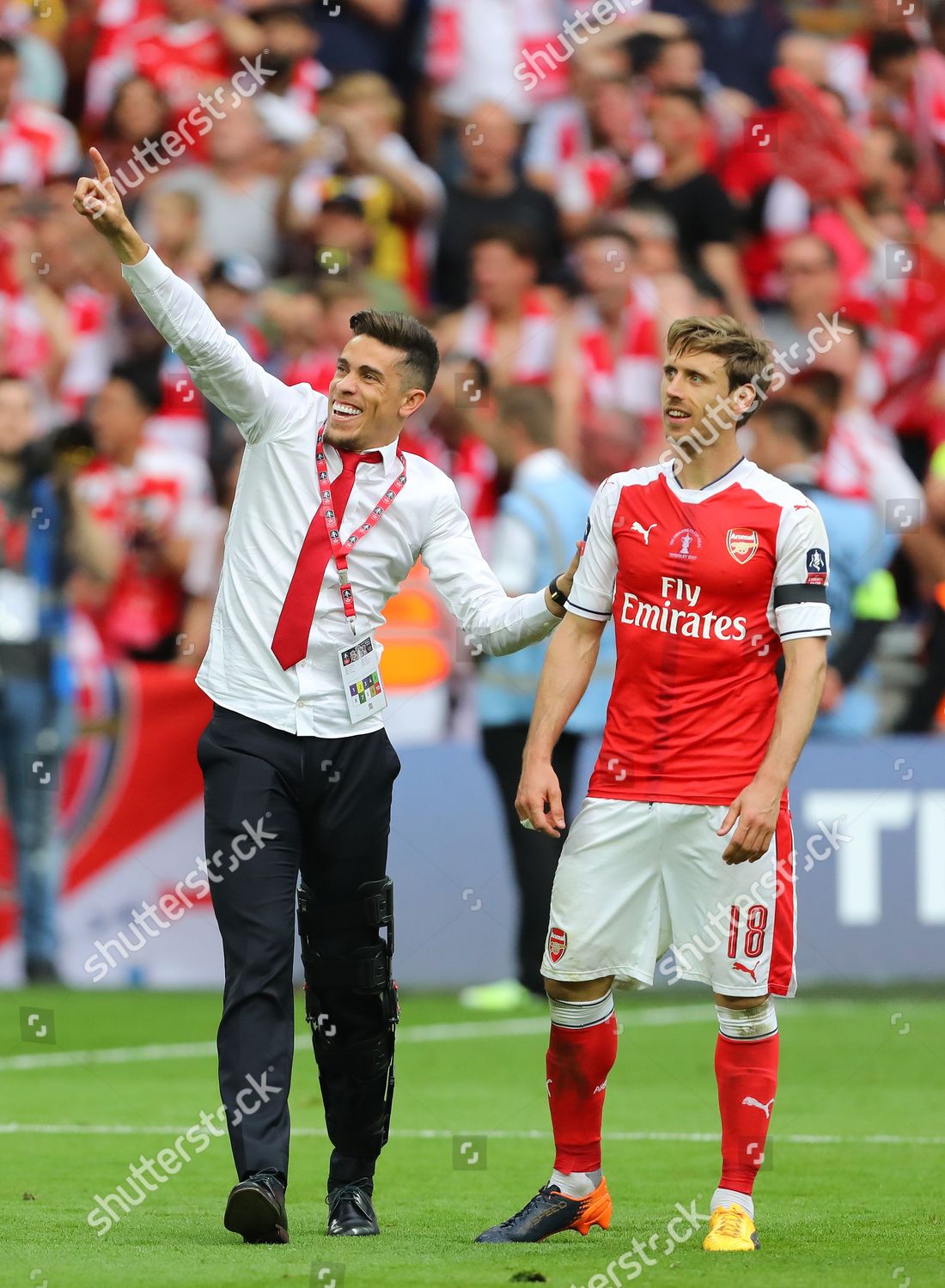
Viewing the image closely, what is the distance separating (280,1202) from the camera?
5.44m

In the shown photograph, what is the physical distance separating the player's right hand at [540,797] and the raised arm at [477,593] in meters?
0.40

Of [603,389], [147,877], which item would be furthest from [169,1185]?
[603,389]

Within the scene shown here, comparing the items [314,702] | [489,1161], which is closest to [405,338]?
[314,702]

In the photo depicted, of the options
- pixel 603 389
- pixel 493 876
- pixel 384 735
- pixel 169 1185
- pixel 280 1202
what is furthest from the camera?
pixel 603 389

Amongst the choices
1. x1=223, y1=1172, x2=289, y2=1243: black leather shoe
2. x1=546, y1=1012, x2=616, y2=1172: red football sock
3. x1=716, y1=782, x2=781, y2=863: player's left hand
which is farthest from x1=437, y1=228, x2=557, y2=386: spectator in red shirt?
x1=223, y1=1172, x2=289, y2=1243: black leather shoe

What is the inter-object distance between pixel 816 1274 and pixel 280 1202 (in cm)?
133

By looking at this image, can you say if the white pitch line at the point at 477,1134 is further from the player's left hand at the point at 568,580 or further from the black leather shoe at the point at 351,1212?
the player's left hand at the point at 568,580

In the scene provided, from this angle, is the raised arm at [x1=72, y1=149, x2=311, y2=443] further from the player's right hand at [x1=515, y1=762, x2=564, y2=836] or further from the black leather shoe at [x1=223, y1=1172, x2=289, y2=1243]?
the black leather shoe at [x1=223, y1=1172, x2=289, y2=1243]

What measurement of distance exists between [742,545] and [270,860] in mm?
1474

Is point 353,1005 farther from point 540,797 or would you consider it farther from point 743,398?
point 743,398

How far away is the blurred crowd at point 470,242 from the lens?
12289 millimetres

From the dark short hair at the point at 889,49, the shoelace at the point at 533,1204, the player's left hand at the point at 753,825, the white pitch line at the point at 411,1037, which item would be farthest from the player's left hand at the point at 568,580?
the dark short hair at the point at 889,49

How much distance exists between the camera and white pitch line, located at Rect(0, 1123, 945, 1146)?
25.3 feet

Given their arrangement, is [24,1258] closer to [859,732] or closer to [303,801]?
[303,801]
